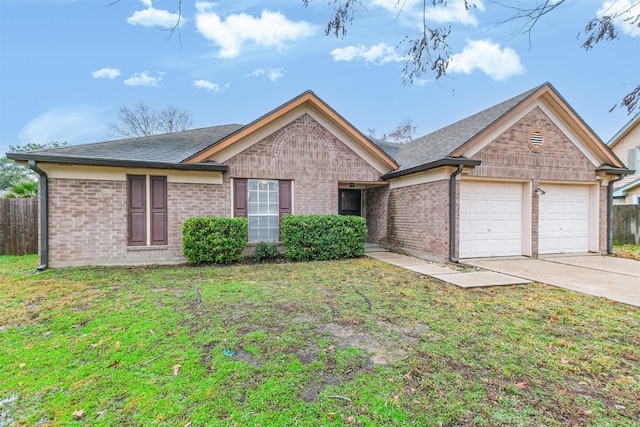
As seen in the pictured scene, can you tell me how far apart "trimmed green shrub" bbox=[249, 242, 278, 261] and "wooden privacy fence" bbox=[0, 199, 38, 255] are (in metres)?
8.44

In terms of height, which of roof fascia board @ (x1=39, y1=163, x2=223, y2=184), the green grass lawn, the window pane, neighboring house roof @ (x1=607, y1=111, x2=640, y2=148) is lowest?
the green grass lawn

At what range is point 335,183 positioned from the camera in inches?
421

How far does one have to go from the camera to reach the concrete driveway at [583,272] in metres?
5.87

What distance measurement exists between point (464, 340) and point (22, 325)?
18.8ft

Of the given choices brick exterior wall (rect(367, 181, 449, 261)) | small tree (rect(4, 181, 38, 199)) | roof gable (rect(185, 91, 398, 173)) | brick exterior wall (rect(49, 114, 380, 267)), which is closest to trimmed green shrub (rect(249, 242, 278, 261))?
brick exterior wall (rect(49, 114, 380, 267))

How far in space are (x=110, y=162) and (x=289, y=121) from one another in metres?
5.24

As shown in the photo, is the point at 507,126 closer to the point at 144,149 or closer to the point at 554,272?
the point at 554,272

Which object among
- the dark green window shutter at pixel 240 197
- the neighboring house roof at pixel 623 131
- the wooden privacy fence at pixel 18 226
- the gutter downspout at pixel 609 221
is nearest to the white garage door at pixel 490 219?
the gutter downspout at pixel 609 221

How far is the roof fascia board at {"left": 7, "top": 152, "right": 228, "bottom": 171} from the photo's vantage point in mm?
7653

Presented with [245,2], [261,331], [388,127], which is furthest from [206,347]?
[388,127]

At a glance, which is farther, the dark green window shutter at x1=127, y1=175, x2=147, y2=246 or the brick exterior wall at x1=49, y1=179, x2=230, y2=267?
the dark green window shutter at x1=127, y1=175, x2=147, y2=246

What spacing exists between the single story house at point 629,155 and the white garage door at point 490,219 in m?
12.2

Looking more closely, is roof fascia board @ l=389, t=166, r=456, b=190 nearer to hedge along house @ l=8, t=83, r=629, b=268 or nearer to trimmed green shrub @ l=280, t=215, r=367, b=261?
hedge along house @ l=8, t=83, r=629, b=268

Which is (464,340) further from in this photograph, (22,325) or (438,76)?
(22,325)
